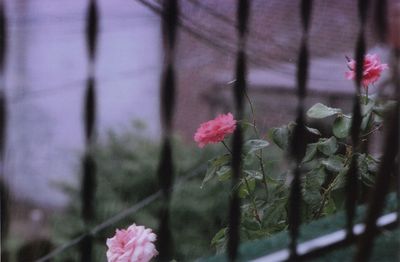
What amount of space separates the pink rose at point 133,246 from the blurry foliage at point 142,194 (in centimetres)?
177

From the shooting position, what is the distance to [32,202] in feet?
16.9

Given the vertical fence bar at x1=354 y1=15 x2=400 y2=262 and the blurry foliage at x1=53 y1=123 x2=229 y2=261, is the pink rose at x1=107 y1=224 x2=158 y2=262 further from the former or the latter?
the blurry foliage at x1=53 y1=123 x2=229 y2=261

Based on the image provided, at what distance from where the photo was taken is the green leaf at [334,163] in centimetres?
150

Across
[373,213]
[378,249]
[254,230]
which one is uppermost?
[373,213]

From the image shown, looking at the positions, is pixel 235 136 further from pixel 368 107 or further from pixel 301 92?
pixel 368 107

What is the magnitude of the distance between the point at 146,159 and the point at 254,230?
2557 mm

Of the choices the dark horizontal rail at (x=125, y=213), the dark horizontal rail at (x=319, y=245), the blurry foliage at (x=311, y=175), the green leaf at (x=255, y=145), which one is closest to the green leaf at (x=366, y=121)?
the blurry foliage at (x=311, y=175)

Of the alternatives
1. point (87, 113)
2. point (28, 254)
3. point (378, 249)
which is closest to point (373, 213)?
point (378, 249)

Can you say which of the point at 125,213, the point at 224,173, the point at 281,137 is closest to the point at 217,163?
the point at 224,173

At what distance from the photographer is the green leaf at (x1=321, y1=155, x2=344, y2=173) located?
4.91 feet

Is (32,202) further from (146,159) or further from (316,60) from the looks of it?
(316,60)

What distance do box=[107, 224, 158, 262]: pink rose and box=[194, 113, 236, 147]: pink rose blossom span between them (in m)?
0.25

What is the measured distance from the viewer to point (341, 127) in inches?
59.4

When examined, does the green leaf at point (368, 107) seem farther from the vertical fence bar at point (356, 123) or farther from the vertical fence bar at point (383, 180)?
the vertical fence bar at point (383, 180)
